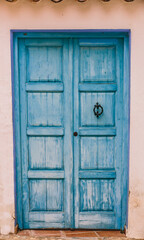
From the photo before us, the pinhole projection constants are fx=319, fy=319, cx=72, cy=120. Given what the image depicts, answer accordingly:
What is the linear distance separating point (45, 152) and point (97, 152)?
726mm

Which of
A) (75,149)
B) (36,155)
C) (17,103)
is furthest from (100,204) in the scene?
(17,103)

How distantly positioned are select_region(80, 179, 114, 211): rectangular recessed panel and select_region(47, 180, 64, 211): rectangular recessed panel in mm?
298

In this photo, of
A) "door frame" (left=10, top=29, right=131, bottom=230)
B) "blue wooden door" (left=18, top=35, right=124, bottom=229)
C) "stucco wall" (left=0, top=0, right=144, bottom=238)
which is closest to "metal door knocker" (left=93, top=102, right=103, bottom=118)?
"blue wooden door" (left=18, top=35, right=124, bottom=229)

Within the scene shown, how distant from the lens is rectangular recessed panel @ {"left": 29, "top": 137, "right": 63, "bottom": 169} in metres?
4.45

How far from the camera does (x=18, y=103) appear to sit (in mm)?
4355

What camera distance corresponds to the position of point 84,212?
4.55 metres

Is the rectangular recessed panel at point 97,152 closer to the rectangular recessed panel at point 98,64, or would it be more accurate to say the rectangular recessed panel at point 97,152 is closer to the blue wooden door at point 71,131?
the blue wooden door at point 71,131

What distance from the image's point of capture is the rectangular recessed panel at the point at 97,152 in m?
4.45

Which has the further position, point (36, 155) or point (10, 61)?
point (36, 155)

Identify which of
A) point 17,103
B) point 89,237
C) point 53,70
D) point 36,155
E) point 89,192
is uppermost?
point 53,70

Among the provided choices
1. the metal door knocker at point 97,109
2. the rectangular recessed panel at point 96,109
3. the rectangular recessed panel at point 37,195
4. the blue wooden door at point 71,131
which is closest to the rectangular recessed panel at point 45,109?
the blue wooden door at point 71,131

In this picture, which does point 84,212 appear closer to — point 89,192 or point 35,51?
point 89,192

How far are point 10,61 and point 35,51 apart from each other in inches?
15.1

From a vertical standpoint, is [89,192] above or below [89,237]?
above
